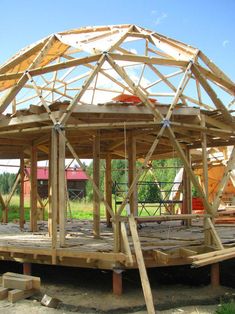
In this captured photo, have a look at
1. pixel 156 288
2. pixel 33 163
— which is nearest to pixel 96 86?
pixel 33 163

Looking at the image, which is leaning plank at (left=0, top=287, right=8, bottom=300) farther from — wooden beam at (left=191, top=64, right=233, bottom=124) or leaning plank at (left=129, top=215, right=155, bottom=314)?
wooden beam at (left=191, top=64, right=233, bottom=124)

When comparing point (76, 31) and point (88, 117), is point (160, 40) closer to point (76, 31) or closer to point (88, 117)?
point (76, 31)

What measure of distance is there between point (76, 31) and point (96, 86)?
15.7ft

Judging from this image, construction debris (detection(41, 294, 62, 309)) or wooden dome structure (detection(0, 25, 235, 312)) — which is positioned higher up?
wooden dome structure (detection(0, 25, 235, 312))

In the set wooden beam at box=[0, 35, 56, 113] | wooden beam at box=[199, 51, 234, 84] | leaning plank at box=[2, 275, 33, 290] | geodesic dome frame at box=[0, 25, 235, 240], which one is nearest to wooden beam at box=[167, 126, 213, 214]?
geodesic dome frame at box=[0, 25, 235, 240]

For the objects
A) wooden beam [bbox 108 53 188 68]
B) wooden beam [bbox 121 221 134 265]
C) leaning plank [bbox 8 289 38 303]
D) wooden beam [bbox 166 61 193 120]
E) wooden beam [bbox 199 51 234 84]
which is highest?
wooden beam [bbox 199 51 234 84]

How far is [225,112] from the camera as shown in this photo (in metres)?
11.2

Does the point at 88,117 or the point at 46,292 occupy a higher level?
the point at 88,117

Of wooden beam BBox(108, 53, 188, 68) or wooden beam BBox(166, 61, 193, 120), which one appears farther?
wooden beam BBox(108, 53, 188, 68)

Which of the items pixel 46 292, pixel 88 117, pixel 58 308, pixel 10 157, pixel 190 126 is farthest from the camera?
pixel 10 157

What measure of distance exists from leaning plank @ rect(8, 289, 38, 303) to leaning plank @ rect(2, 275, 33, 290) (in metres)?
0.10

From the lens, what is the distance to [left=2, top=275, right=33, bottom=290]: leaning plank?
842 centimetres

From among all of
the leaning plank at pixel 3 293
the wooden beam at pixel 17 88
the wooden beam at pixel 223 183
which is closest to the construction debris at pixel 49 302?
the leaning plank at pixel 3 293

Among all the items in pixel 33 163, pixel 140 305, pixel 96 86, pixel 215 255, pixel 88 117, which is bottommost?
pixel 140 305
